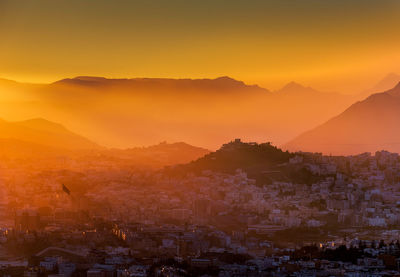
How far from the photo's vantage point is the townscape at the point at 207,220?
28.9m

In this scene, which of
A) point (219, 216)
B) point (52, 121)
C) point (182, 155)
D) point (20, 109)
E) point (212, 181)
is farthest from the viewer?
point (52, 121)

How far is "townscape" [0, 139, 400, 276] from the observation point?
28906mm

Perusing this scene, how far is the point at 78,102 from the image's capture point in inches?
3853

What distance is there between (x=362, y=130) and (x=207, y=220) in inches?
1745

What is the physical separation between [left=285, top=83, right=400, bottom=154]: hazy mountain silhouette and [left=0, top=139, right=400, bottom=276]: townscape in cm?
2484

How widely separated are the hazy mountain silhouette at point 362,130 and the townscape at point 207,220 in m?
24.8

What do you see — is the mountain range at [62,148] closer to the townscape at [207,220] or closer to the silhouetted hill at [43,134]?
the silhouetted hill at [43,134]

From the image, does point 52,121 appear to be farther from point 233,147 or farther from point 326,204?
point 326,204

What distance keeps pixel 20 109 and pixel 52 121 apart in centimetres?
701

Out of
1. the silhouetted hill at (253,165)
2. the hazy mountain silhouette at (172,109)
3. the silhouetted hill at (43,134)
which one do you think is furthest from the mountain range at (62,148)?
the silhouetted hill at (253,165)

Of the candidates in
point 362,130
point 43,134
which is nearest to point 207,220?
point 362,130

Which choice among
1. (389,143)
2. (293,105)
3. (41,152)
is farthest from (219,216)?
(293,105)

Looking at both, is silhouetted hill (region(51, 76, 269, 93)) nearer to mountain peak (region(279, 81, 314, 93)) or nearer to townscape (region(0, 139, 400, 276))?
mountain peak (region(279, 81, 314, 93))

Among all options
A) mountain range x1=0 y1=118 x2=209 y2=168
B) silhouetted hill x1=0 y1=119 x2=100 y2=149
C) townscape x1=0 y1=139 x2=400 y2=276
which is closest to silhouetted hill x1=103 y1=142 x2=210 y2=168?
mountain range x1=0 y1=118 x2=209 y2=168
